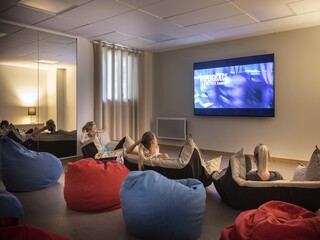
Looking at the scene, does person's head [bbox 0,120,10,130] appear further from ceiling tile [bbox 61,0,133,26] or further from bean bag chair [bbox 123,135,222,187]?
bean bag chair [bbox 123,135,222,187]

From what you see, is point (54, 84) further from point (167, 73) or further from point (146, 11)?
point (167, 73)

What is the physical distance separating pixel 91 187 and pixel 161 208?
1.06 m

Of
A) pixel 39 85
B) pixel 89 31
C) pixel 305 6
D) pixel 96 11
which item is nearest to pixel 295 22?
pixel 305 6

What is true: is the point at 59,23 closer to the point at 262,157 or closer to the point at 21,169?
the point at 21,169

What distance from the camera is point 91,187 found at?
3133 mm

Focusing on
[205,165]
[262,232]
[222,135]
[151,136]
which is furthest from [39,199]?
[222,135]

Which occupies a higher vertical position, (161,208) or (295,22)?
(295,22)

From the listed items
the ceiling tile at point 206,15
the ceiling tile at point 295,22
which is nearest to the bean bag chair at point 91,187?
the ceiling tile at point 206,15

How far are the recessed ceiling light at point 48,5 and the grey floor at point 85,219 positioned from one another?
277cm

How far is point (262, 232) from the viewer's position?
6.36 feet

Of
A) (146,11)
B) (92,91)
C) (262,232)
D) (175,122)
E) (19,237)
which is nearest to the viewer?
(19,237)

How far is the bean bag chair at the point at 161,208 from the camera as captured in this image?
2395 millimetres

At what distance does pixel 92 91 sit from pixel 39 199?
3.27 m

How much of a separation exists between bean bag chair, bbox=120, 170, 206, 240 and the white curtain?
4.13 m
